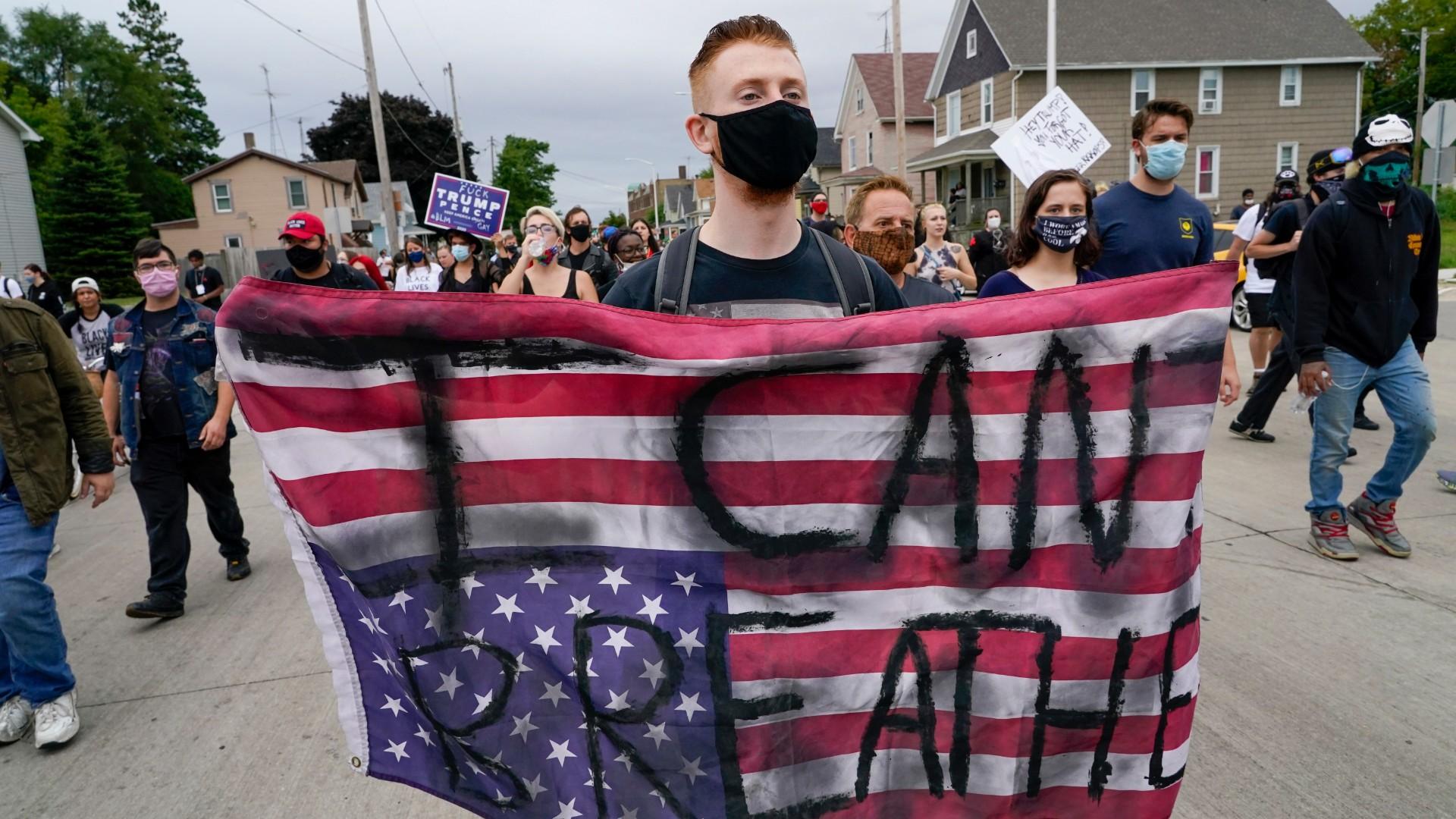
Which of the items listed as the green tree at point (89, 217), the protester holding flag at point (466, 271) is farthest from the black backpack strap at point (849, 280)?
the green tree at point (89, 217)

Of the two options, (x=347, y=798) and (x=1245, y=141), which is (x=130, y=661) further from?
(x=1245, y=141)

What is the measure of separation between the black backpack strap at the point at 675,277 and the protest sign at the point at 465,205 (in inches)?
353

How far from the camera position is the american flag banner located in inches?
81.0

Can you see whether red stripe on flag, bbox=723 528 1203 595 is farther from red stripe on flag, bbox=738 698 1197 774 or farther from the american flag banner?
red stripe on flag, bbox=738 698 1197 774

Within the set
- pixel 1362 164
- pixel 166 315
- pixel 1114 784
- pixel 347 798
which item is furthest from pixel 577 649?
pixel 1362 164

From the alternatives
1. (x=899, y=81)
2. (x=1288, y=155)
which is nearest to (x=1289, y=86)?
(x=1288, y=155)

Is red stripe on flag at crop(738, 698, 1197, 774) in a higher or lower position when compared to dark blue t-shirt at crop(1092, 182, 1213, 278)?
lower

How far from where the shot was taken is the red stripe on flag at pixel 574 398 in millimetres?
2062

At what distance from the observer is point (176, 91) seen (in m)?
82.9

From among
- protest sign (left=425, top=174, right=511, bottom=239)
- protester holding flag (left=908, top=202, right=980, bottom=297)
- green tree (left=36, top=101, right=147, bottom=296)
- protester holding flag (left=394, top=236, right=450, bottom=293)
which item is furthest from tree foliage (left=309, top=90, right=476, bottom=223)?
protester holding flag (left=908, top=202, right=980, bottom=297)

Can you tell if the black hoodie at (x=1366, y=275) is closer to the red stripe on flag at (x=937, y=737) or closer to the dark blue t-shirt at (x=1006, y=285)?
the dark blue t-shirt at (x=1006, y=285)

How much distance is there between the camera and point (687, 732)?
2053 millimetres

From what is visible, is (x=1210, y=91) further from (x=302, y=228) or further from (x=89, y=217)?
(x=89, y=217)

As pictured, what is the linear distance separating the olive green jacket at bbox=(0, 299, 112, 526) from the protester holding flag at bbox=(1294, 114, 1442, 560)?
5562 millimetres
